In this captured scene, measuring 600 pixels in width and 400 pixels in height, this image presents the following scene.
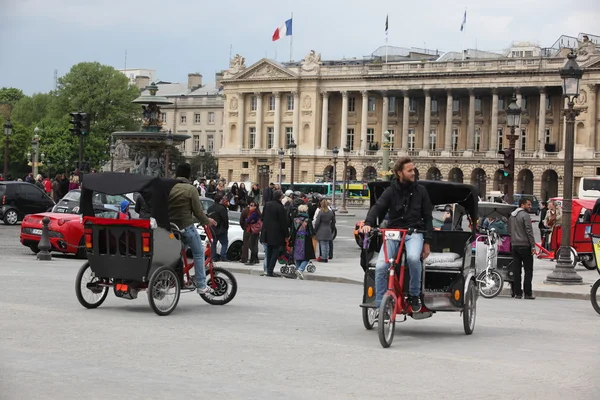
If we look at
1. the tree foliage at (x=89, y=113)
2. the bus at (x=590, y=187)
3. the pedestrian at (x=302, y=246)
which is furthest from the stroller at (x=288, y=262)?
the tree foliage at (x=89, y=113)

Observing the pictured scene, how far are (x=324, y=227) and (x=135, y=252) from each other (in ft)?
51.3

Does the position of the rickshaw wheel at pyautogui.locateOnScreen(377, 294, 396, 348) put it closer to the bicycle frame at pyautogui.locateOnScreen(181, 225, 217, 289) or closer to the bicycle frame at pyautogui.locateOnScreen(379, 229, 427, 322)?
the bicycle frame at pyautogui.locateOnScreen(379, 229, 427, 322)

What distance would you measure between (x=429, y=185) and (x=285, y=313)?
2.80 metres

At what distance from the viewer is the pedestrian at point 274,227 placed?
24172 mm

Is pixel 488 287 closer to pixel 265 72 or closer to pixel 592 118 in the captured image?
pixel 592 118

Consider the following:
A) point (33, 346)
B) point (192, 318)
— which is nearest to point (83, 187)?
point (192, 318)

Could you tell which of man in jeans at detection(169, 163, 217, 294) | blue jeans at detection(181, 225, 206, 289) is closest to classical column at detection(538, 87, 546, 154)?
blue jeans at detection(181, 225, 206, 289)

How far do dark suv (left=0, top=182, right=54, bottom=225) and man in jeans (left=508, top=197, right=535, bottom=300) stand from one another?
23.1 metres

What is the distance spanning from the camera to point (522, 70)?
115m

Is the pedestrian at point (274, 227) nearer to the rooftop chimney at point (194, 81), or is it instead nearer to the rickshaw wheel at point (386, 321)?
the rickshaw wheel at point (386, 321)

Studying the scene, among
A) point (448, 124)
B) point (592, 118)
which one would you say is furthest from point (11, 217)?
point (448, 124)

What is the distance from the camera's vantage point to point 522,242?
20.8 m

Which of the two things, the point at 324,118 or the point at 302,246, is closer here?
the point at 302,246

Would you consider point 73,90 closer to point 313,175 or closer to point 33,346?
point 313,175
